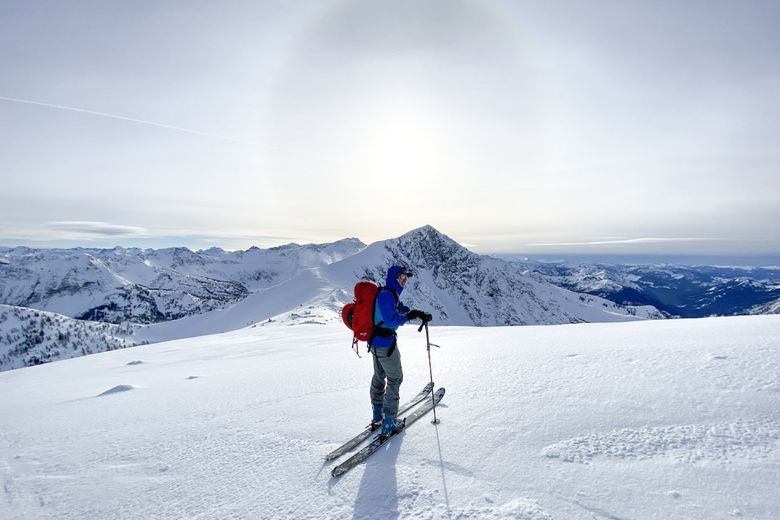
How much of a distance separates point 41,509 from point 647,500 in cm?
669

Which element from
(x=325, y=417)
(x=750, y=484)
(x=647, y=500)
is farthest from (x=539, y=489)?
(x=325, y=417)

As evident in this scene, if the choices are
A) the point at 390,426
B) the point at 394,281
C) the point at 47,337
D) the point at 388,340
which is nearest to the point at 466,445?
the point at 390,426

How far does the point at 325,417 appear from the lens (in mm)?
6496

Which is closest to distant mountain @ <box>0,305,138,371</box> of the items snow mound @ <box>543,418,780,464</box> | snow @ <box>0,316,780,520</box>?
snow @ <box>0,316,780,520</box>

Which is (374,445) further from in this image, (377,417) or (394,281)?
(394,281)

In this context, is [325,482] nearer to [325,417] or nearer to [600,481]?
[325,417]

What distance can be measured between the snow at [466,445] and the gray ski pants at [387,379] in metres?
0.46

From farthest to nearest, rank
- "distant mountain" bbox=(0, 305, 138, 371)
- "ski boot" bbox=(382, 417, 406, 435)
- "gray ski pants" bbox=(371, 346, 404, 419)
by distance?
"distant mountain" bbox=(0, 305, 138, 371), "gray ski pants" bbox=(371, 346, 404, 419), "ski boot" bbox=(382, 417, 406, 435)

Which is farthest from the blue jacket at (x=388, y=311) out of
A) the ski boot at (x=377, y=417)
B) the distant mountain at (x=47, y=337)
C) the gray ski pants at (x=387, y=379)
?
the distant mountain at (x=47, y=337)

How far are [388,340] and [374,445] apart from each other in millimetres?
1541

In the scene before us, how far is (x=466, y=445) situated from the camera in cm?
495

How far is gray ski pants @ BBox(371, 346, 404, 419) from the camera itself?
5.83 m

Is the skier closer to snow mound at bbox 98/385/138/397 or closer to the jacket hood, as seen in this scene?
the jacket hood

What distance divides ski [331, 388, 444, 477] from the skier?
0.31 meters
